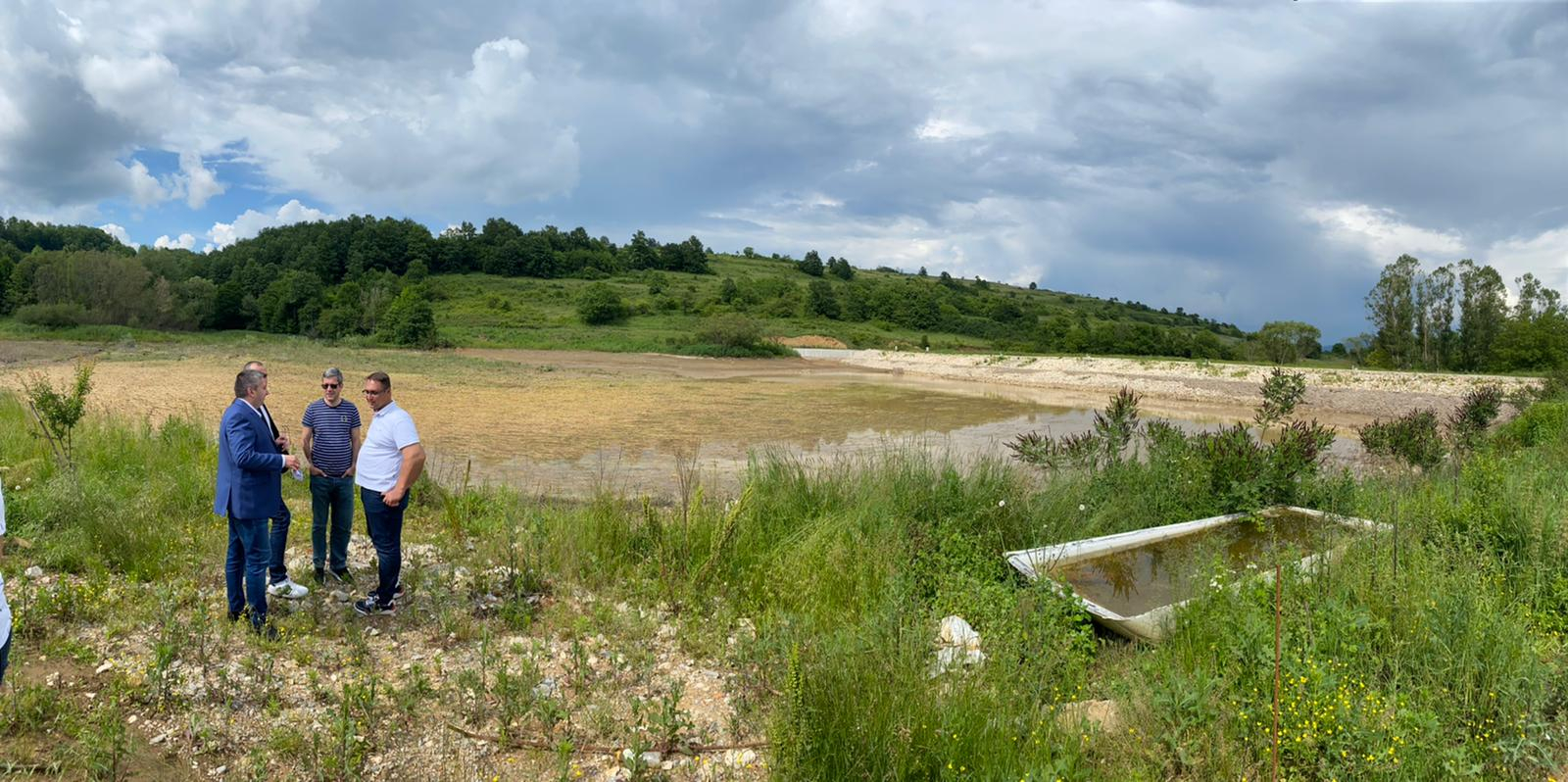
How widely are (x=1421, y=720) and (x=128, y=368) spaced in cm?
4014

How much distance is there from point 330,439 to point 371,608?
57.7 inches

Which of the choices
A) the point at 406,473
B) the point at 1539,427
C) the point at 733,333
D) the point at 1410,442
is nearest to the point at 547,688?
the point at 406,473

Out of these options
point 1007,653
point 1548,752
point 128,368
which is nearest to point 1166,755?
point 1007,653

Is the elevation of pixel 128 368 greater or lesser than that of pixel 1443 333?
lesser

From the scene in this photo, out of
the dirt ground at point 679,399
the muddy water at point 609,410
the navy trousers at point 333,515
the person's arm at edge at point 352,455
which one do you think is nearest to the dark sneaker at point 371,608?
the navy trousers at point 333,515

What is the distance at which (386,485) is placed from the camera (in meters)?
5.66

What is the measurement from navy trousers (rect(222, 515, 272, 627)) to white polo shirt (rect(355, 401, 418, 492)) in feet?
2.25

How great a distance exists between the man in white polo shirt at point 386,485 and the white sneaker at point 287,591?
49 cm

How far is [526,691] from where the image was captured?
419 centimetres

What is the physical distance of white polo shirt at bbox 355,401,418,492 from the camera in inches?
223

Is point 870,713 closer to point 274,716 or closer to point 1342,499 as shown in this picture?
point 274,716

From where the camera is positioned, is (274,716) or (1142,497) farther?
(1142,497)

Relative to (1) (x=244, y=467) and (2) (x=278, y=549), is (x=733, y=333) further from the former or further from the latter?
(1) (x=244, y=467)

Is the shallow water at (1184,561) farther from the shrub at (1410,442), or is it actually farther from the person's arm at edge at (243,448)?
the person's arm at edge at (243,448)
